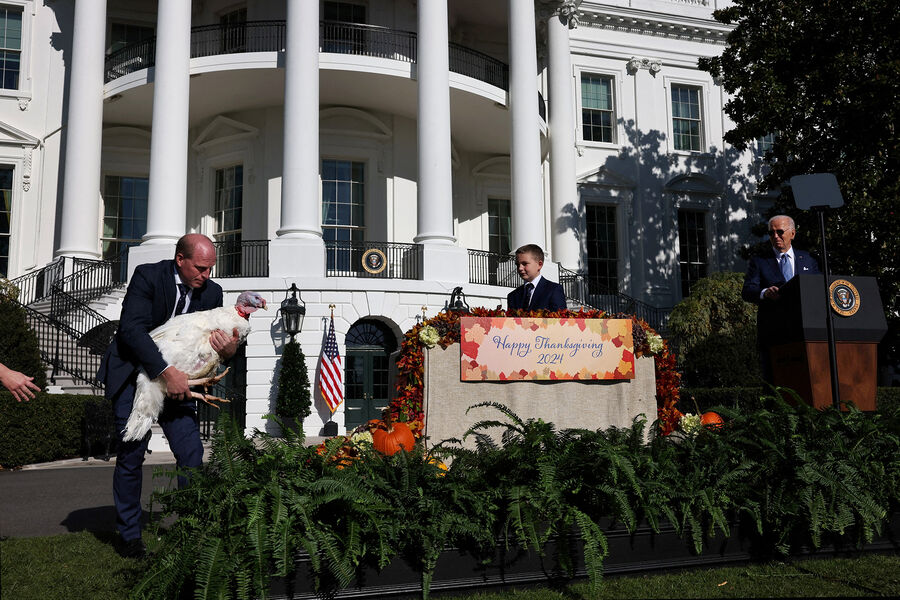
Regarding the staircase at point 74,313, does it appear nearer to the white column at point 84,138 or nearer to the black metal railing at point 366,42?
the white column at point 84,138

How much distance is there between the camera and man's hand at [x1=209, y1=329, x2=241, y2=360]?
4422 millimetres

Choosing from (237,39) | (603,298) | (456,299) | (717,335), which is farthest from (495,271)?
(237,39)

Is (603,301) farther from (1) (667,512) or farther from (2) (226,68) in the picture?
(1) (667,512)

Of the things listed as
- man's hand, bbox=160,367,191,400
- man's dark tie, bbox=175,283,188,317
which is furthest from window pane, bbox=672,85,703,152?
man's hand, bbox=160,367,191,400

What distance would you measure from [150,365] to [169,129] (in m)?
14.8

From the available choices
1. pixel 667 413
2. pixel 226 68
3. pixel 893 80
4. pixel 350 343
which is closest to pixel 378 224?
pixel 350 343

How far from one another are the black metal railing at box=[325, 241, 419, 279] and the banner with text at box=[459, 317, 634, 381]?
42.1 feet

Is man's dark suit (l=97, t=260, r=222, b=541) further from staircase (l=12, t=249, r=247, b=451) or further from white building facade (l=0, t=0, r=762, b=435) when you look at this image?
white building facade (l=0, t=0, r=762, b=435)

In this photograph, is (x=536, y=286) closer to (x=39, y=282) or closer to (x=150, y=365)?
(x=150, y=365)

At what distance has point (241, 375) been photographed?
694 inches

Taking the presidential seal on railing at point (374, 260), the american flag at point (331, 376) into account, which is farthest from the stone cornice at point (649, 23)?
the american flag at point (331, 376)

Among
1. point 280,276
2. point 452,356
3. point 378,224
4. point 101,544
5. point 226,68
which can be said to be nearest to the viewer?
point 101,544

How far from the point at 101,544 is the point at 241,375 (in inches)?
524

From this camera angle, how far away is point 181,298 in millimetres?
4785
